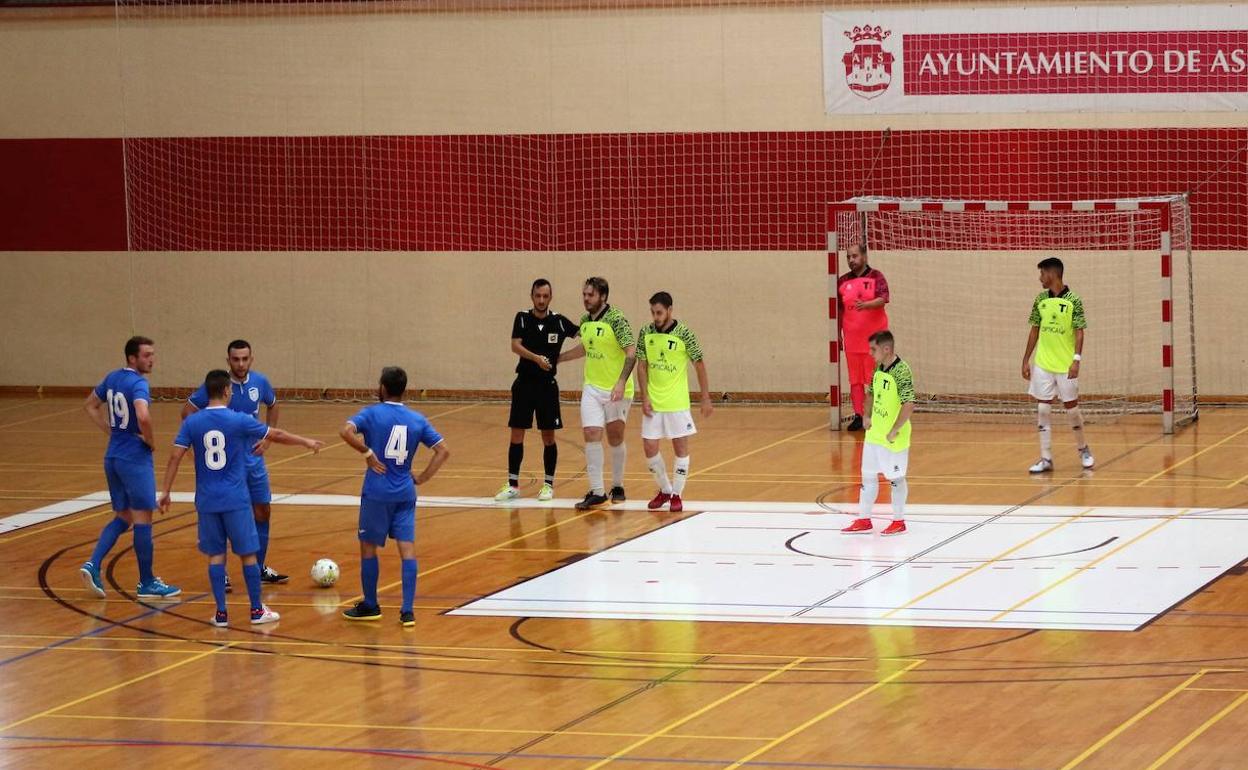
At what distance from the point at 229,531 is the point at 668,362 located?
5.23 metres

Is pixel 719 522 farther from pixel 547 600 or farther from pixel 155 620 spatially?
pixel 155 620

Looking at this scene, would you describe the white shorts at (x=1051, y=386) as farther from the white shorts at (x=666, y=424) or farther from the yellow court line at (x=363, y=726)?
the yellow court line at (x=363, y=726)

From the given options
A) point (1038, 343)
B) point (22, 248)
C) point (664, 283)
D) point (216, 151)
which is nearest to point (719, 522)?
point (1038, 343)

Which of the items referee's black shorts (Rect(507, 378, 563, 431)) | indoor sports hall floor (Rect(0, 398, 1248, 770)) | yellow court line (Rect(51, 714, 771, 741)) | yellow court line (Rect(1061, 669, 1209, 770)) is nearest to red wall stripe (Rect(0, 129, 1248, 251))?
indoor sports hall floor (Rect(0, 398, 1248, 770))

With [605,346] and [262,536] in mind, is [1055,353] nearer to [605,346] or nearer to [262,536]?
[605,346]

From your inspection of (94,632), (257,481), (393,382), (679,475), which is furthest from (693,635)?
(679,475)

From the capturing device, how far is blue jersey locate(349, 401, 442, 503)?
41.5 feet

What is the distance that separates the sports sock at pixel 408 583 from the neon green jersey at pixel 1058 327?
8.40 m

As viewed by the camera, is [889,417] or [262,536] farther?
[889,417]

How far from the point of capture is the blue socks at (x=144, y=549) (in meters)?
14.1

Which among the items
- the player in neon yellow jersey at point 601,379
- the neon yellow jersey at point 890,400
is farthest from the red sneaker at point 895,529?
the player in neon yellow jersey at point 601,379

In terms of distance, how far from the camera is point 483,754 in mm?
9938

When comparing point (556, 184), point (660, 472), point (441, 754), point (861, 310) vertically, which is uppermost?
point (556, 184)

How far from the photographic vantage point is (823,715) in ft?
34.4
